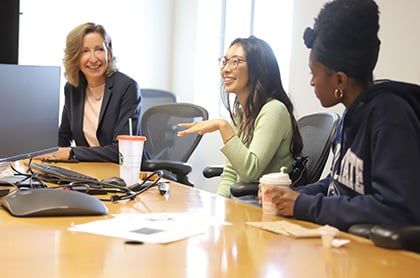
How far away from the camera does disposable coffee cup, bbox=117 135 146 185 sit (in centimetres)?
203

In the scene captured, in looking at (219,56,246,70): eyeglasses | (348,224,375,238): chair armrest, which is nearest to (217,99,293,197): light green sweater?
(219,56,246,70): eyeglasses

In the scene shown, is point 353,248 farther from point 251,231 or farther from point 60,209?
point 60,209

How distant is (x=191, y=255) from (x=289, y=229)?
0.33 m

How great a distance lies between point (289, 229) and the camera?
1.47 meters

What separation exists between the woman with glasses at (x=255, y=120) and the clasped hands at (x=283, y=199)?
2.23ft

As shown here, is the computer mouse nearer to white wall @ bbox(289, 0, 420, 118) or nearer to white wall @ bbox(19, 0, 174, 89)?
white wall @ bbox(289, 0, 420, 118)

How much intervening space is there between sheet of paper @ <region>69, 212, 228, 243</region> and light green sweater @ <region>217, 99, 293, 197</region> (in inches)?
31.2

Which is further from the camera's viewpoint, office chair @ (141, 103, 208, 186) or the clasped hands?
office chair @ (141, 103, 208, 186)

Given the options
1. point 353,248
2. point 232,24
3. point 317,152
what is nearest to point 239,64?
point 317,152

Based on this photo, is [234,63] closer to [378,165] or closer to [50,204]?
[378,165]

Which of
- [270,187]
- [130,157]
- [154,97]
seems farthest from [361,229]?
[154,97]

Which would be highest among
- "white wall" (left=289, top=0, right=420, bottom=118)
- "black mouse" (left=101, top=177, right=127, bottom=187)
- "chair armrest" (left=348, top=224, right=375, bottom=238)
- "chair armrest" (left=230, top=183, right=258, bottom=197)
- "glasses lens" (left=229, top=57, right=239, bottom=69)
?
"white wall" (left=289, top=0, right=420, bottom=118)

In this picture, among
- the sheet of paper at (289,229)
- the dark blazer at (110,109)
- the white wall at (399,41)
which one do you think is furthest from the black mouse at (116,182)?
the white wall at (399,41)

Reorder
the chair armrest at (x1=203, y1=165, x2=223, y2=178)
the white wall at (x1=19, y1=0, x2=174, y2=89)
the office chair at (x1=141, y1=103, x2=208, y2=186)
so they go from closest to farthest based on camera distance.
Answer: the chair armrest at (x1=203, y1=165, x2=223, y2=178) → the office chair at (x1=141, y1=103, x2=208, y2=186) → the white wall at (x1=19, y1=0, x2=174, y2=89)
